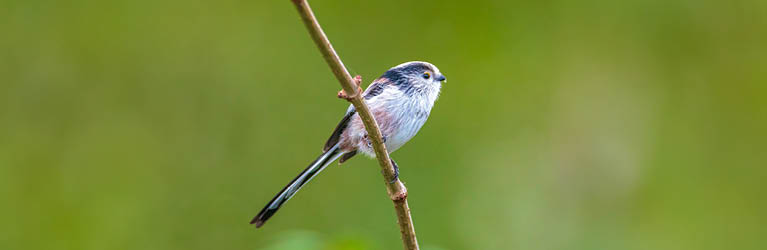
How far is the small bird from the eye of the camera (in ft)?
12.3

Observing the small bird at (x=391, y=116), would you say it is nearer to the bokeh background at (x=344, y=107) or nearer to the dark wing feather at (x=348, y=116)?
the dark wing feather at (x=348, y=116)

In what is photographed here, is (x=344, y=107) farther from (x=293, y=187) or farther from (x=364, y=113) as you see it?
(x=364, y=113)

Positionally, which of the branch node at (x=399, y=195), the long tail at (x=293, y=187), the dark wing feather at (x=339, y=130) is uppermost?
the dark wing feather at (x=339, y=130)

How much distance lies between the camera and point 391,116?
376 cm

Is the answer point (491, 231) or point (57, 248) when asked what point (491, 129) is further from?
point (57, 248)

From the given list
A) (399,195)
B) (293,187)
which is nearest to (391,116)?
(293,187)

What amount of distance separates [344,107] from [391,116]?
4.44 metres

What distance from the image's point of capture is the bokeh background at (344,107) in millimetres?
8578

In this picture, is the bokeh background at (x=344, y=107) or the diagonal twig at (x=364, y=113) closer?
the diagonal twig at (x=364, y=113)

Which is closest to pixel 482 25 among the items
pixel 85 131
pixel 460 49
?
pixel 460 49

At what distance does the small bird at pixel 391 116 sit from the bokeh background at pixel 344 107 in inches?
165

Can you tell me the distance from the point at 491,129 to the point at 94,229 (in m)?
4.98

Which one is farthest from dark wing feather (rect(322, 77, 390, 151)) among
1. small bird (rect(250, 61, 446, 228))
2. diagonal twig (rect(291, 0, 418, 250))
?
diagonal twig (rect(291, 0, 418, 250))

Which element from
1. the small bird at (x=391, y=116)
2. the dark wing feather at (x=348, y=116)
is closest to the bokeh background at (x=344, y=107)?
the dark wing feather at (x=348, y=116)
